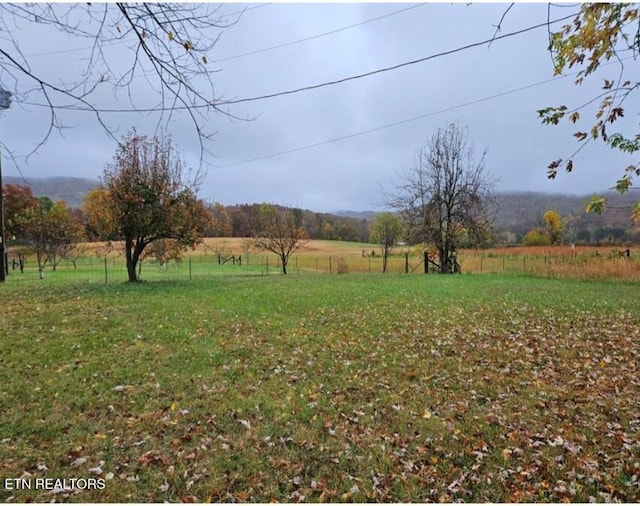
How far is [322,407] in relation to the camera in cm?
368

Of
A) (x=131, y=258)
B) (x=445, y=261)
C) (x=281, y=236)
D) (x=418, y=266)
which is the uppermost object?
(x=281, y=236)

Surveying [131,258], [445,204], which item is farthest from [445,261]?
[131,258]

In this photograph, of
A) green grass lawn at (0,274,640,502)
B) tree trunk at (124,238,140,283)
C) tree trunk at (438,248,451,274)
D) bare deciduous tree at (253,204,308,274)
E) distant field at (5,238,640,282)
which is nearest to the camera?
green grass lawn at (0,274,640,502)

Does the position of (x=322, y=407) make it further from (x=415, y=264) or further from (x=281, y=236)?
(x=415, y=264)

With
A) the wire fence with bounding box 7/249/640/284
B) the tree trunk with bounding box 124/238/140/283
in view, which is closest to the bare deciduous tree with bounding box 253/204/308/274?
the wire fence with bounding box 7/249/640/284

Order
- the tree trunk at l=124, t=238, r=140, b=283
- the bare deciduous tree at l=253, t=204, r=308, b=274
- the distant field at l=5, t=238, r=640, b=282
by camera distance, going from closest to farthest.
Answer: the tree trunk at l=124, t=238, r=140, b=283
the distant field at l=5, t=238, r=640, b=282
the bare deciduous tree at l=253, t=204, r=308, b=274

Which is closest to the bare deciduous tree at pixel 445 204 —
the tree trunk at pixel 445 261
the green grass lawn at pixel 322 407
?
the tree trunk at pixel 445 261

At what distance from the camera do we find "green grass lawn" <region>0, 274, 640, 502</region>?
8.34 ft

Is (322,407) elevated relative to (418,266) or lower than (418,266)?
elevated

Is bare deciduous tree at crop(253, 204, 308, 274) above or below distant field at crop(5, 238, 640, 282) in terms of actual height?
above

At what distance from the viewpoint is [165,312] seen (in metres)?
7.91

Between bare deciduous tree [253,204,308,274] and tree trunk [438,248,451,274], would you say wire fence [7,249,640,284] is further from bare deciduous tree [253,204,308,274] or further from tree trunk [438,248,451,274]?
bare deciduous tree [253,204,308,274]

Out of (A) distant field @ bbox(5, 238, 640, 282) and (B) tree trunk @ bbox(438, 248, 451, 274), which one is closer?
(A) distant field @ bbox(5, 238, 640, 282)

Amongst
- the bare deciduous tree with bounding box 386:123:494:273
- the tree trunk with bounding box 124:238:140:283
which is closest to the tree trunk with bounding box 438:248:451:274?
the bare deciduous tree with bounding box 386:123:494:273
